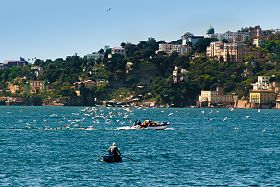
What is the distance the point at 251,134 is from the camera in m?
121

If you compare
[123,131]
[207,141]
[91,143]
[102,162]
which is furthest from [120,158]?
[123,131]

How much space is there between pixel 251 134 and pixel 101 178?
57824mm

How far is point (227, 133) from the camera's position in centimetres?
12381

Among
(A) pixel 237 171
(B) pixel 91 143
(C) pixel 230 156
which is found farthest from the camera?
(B) pixel 91 143

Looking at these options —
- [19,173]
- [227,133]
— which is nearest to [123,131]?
[227,133]

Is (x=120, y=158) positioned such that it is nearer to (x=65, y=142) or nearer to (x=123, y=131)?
(x=65, y=142)

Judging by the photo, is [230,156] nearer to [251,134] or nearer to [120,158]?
[120,158]

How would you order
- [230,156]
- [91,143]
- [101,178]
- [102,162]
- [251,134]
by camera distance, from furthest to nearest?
[251,134] < [91,143] < [230,156] < [102,162] < [101,178]

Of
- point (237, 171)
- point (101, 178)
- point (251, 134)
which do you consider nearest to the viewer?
point (101, 178)

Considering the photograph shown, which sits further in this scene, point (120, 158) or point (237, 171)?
point (120, 158)

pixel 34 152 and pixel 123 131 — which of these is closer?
pixel 34 152

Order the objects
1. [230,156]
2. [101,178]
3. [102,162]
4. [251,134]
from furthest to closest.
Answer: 1. [251,134]
2. [230,156]
3. [102,162]
4. [101,178]

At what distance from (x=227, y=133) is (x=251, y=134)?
3720mm

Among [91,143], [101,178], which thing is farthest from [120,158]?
[91,143]
